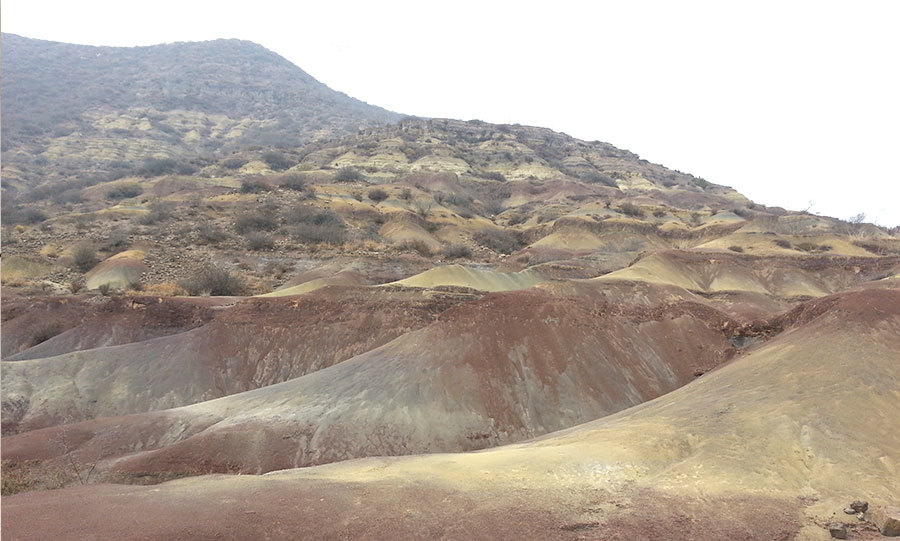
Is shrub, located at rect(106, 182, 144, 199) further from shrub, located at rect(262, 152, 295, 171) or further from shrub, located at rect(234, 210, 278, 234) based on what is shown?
shrub, located at rect(234, 210, 278, 234)

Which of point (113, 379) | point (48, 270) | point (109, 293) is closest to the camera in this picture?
point (113, 379)

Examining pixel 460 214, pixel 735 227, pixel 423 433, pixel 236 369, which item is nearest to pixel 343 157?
pixel 460 214

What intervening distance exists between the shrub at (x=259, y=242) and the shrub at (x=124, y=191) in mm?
38253

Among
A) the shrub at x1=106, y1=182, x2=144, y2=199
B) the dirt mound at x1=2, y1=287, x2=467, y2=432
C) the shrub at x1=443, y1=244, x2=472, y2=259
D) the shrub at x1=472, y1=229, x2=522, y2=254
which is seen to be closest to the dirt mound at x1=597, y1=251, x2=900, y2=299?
the shrub at x1=443, y1=244, x2=472, y2=259

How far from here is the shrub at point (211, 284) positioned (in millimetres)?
38969

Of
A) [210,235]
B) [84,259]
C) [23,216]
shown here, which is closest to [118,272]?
[84,259]

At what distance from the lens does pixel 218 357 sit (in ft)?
86.3

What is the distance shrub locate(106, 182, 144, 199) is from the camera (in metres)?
74.4

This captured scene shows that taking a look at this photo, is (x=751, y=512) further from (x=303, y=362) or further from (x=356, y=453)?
(x=303, y=362)

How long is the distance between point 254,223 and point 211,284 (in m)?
17.2

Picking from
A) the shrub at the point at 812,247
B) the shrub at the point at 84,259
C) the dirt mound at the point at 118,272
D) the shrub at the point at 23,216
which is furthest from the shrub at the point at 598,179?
the shrub at the point at 23,216

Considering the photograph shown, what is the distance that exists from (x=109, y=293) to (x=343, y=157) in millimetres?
68764

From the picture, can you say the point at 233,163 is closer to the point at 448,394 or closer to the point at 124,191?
the point at 124,191

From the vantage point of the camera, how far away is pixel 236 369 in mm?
26219
